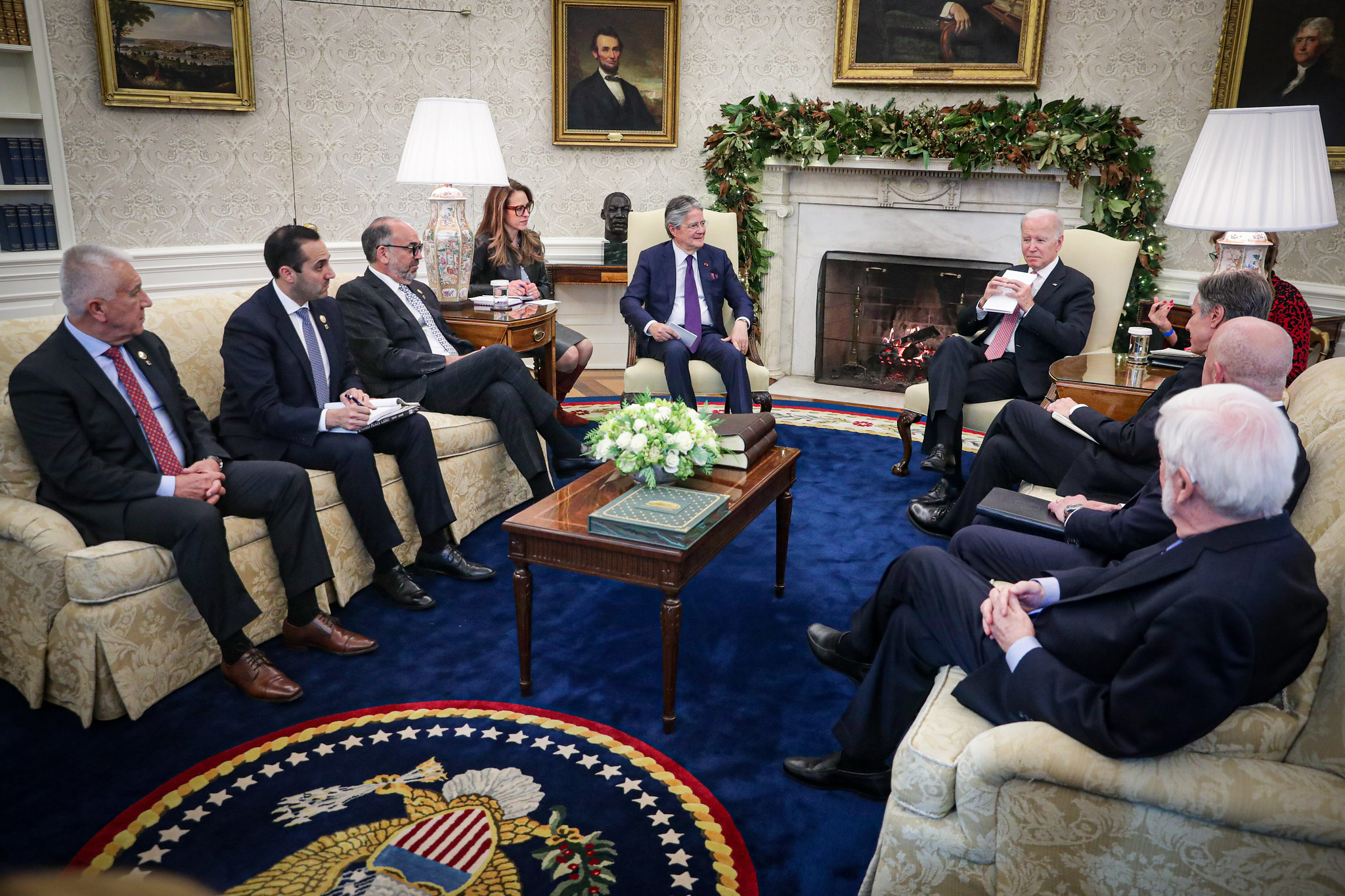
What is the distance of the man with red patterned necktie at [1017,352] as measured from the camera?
4496mm

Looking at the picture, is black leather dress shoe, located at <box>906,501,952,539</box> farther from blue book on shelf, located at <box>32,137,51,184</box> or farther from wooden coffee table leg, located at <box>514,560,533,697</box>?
blue book on shelf, located at <box>32,137,51,184</box>

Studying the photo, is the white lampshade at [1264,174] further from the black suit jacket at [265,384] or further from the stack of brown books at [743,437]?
the black suit jacket at [265,384]

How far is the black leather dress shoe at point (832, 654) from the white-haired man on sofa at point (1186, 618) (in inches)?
35.1

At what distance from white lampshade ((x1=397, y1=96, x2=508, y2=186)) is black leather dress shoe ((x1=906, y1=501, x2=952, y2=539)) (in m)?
2.71

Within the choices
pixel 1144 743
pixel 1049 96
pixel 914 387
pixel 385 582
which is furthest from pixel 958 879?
pixel 1049 96

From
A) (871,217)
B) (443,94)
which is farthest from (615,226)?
(871,217)

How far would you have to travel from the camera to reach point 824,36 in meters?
6.45

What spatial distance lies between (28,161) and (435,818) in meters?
4.73

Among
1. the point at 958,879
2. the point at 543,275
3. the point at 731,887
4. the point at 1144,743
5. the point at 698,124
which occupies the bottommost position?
the point at 731,887

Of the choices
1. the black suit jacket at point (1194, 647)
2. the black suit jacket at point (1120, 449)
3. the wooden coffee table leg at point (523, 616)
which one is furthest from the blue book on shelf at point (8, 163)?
the black suit jacket at point (1194, 647)

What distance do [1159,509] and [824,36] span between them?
4.89m

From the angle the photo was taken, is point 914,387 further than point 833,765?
Yes

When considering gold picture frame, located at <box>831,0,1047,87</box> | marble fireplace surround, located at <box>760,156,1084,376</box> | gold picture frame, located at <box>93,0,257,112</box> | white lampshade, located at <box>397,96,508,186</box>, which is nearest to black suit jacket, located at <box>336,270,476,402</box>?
white lampshade, located at <box>397,96,508,186</box>

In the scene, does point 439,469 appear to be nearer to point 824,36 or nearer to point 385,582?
point 385,582
